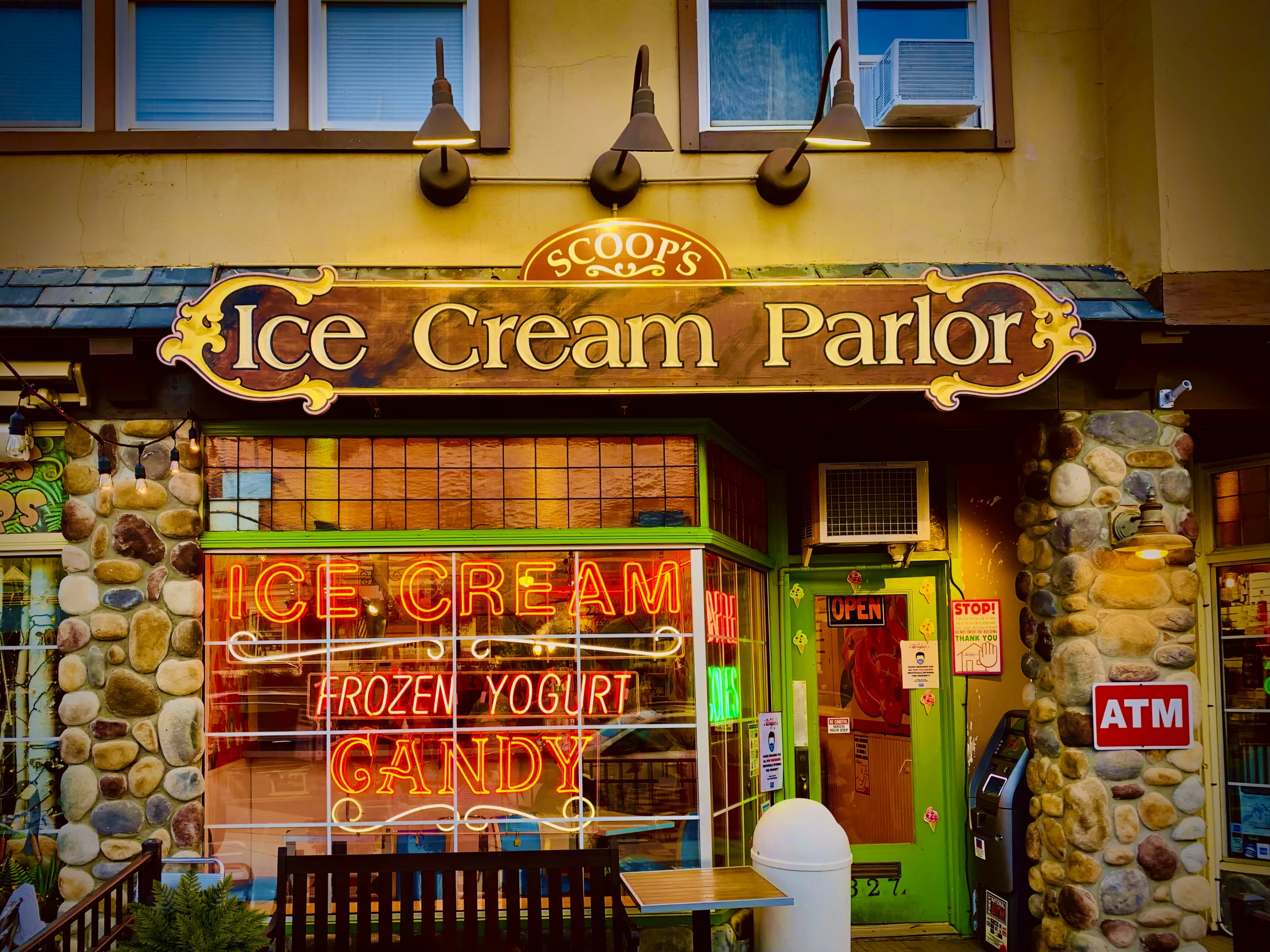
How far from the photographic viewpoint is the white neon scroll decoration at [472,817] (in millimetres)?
6312

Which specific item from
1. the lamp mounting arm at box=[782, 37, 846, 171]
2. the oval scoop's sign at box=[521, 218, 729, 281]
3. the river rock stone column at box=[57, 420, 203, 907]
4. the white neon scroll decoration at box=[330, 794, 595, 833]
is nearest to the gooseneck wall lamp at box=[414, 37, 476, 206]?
the oval scoop's sign at box=[521, 218, 729, 281]

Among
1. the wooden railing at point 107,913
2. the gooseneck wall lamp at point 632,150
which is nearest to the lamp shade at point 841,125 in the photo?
the gooseneck wall lamp at point 632,150

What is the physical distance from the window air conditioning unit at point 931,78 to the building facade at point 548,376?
33 millimetres

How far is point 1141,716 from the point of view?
6352 mm

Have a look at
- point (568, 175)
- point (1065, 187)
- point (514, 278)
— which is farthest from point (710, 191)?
point (1065, 187)

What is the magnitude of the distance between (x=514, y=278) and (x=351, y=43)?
1.88m

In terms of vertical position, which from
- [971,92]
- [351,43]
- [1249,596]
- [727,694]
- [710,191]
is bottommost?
[727,694]

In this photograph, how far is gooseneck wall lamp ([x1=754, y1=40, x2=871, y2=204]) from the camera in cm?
596

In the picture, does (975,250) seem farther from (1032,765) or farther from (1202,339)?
(1032,765)

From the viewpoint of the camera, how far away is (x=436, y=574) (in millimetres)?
6445

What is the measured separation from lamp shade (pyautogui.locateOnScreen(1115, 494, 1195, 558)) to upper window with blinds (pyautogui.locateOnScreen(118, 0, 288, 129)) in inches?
220

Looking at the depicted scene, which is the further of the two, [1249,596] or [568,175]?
[1249,596]

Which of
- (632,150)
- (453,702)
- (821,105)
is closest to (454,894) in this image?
(453,702)

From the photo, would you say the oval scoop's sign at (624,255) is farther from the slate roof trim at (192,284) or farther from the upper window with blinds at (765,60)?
the upper window with blinds at (765,60)
